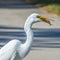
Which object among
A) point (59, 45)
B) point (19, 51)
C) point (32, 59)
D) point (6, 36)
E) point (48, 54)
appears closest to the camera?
point (19, 51)

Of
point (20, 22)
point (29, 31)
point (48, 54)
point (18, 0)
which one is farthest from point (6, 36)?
point (18, 0)

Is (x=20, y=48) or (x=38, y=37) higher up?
(x=20, y=48)

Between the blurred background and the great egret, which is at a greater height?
the great egret

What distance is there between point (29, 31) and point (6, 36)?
733 centimetres

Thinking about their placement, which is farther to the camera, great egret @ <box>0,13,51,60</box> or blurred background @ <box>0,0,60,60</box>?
blurred background @ <box>0,0,60,60</box>

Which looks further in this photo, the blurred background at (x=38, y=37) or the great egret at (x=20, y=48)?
the blurred background at (x=38, y=37)

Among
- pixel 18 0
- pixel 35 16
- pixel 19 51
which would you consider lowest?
pixel 18 0

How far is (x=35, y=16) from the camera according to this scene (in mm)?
7676

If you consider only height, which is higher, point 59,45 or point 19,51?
point 19,51

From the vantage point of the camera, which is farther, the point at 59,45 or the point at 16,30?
the point at 16,30

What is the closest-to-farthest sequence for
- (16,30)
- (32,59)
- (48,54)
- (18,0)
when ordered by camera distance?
(32,59) → (48,54) → (16,30) → (18,0)

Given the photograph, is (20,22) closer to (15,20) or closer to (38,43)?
(15,20)

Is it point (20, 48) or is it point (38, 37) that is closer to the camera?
point (20, 48)

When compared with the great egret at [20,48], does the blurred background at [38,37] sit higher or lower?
lower
